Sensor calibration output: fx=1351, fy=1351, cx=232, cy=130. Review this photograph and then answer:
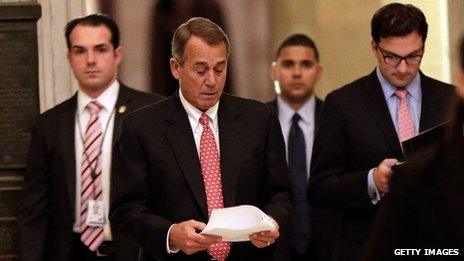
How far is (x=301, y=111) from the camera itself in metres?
8.37

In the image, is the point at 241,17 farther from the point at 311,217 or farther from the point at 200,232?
the point at 200,232

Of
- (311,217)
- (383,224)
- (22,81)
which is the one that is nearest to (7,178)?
(22,81)

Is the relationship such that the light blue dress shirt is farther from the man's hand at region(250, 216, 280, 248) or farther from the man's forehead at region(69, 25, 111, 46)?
the man's forehead at region(69, 25, 111, 46)

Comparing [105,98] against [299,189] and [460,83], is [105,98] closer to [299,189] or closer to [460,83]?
[299,189]

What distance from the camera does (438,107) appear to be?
6227mm

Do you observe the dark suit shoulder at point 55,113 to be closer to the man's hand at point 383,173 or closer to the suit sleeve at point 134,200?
the suit sleeve at point 134,200

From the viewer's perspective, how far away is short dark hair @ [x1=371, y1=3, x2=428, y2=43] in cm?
617

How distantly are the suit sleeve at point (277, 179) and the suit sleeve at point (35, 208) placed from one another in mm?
1734

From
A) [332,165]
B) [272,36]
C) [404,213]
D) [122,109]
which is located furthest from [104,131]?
[404,213]

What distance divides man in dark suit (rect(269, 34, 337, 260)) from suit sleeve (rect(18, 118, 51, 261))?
55.5 inches

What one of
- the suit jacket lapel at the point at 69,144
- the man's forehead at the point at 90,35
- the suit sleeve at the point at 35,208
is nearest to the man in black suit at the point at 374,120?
the suit jacket lapel at the point at 69,144

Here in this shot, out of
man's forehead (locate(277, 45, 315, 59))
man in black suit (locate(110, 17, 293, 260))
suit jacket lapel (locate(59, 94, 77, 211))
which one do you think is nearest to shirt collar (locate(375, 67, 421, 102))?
man in black suit (locate(110, 17, 293, 260))

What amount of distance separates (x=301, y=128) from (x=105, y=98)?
1596 mm

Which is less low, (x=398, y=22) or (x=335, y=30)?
(x=335, y=30)
